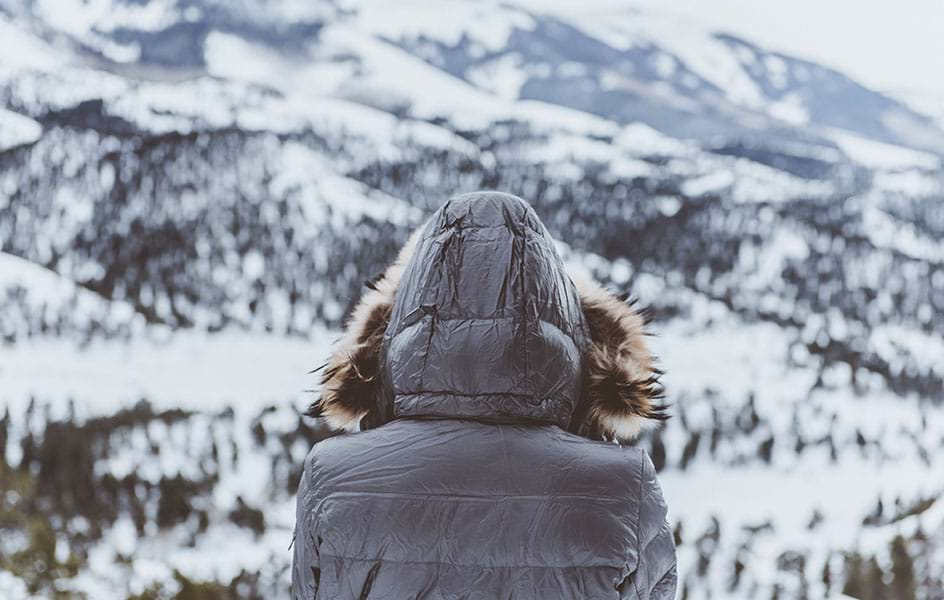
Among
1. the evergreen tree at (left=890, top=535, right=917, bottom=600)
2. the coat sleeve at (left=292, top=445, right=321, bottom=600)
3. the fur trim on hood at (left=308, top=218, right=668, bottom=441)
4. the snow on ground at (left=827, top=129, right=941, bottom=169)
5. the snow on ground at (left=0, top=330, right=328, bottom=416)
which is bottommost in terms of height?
the snow on ground at (left=0, top=330, right=328, bottom=416)

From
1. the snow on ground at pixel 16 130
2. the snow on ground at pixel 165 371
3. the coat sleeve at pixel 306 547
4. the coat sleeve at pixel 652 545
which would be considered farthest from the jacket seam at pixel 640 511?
the snow on ground at pixel 16 130

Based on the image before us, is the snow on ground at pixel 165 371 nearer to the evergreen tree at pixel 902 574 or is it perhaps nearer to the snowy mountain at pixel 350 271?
the snowy mountain at pixel 350 271

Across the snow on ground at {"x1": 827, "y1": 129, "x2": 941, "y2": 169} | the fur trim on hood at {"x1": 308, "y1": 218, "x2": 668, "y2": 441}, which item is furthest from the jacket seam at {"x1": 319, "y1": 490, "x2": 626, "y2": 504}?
the snow on ground at {"x1": 827, "y1": 129, "x2": 941, "y2": 169}

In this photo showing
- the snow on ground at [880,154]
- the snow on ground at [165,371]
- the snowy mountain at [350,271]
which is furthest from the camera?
the snow on ground at [880,154]

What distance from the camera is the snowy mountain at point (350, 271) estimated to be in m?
18.3

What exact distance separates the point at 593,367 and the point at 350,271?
5419 cm

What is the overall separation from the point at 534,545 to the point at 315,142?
9622cm

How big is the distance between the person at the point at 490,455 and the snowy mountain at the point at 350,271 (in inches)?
28.0

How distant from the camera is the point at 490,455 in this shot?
1.74 m

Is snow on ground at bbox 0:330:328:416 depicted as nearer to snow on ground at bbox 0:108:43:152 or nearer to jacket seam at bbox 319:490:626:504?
jacket seam at bbox 319:490:626:504

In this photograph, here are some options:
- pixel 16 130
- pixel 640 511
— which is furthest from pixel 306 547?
pixel 16 130

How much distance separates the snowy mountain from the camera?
60.0ft

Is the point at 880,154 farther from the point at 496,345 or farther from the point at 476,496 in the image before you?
the point at 476,496

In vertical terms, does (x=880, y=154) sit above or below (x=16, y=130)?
above
